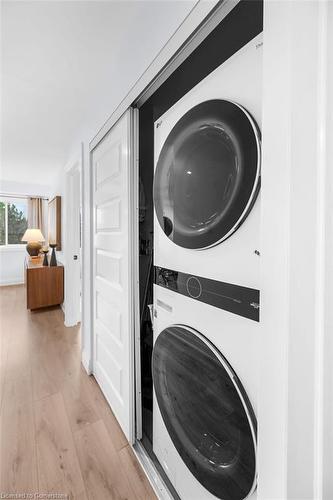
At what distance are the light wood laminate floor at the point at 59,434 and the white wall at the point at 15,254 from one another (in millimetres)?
3725

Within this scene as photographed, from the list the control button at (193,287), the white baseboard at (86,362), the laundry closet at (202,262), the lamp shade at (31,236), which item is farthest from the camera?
the lamp shade at (31,236)

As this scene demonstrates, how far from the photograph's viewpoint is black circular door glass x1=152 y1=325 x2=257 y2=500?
72 centimetres

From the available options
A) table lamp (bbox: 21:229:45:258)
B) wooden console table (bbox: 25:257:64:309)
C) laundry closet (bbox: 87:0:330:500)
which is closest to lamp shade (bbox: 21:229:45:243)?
table lamp (bbox: 21:229:45:258)

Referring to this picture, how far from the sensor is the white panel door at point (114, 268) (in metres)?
1.41

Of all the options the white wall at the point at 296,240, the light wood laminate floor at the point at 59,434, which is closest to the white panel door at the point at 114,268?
the light wood laminate floor at the point at 59,434

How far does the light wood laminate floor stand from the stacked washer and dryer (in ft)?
1.22

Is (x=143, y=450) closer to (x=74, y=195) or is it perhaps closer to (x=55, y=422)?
(x=55, y=422)

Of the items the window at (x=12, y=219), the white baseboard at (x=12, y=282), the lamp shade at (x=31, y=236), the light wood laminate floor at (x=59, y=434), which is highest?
the window at (x=12, y=219)

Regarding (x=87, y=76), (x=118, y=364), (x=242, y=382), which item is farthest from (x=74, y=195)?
(x=242, y=382)

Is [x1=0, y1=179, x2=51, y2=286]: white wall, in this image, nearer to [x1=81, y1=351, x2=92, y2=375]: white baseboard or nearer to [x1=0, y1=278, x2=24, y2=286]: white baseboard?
[x1=0, y1=278, x2=24, y2=286]: white baseboard

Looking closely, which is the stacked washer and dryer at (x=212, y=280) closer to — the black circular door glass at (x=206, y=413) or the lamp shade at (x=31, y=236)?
the black circular door glass at (x=206, y=413)

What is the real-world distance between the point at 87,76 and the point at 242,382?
2216 millimetres

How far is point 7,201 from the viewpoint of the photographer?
5656 millimetres

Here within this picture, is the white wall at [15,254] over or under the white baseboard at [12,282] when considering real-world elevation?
over
